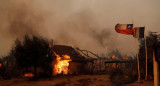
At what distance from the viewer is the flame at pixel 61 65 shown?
22172 millimetres

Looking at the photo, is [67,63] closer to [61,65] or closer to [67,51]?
[61,65]

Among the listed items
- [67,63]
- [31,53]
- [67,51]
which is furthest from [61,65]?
[31,53]

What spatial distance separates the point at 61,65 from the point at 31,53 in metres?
5.57

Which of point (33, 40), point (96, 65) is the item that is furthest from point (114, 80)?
point (96, 65)

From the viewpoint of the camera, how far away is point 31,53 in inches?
755

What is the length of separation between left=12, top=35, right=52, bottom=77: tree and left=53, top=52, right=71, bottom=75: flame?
1615 mm

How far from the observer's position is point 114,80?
13.5 m

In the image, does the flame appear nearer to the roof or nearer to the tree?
the roof

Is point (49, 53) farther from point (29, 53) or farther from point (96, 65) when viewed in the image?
point (96, 65)

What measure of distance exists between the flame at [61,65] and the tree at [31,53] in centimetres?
161

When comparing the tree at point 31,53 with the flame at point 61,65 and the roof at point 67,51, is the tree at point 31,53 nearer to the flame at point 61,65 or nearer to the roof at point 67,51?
the flame at point 61,65

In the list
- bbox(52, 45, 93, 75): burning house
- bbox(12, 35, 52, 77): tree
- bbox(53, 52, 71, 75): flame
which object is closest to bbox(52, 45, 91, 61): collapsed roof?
bbox(52, 45, 93, 75): burning house

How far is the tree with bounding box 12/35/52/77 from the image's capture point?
62.6 ft

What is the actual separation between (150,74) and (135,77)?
5.52 ft
